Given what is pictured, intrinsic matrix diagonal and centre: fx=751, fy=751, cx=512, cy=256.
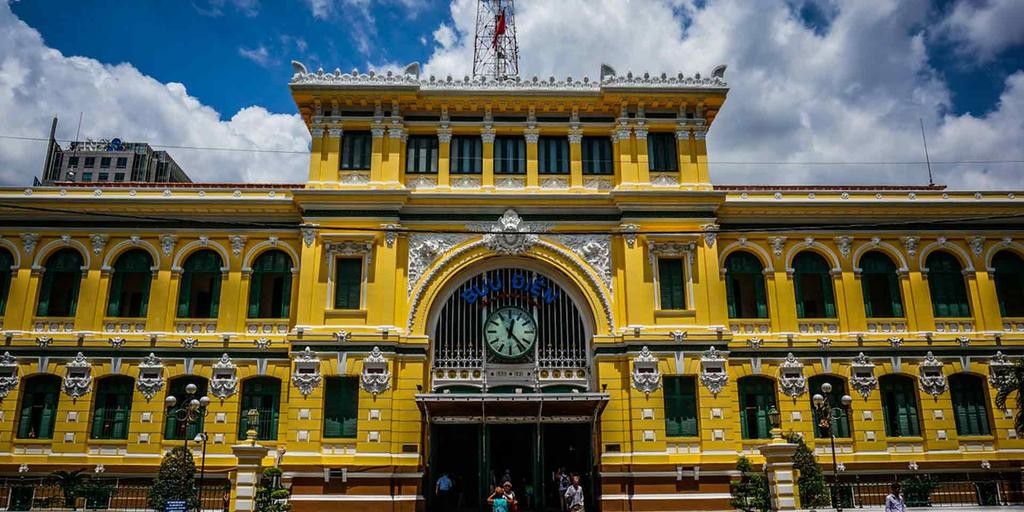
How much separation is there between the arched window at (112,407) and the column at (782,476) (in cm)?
2489

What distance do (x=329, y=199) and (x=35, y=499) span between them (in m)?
15.2

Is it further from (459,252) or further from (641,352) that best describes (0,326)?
(641,352)

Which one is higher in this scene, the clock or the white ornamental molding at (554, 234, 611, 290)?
the white ornamental molding at (554, 234, 611, 290)

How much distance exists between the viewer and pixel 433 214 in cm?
3200

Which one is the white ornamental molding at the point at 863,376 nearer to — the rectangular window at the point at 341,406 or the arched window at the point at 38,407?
the rectangular window at the point at 341,406

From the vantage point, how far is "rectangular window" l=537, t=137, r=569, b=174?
108 ft

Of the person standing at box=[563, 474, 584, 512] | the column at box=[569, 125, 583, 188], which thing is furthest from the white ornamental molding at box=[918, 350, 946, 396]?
the person standing at box=[563, 474, 584, 512]

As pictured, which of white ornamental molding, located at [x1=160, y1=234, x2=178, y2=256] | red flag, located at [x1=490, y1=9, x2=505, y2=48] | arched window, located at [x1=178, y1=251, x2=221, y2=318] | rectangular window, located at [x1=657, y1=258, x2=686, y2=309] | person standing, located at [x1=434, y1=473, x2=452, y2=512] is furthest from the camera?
red flag, located at [x1=490, y1=9, x2=505, y2=48]

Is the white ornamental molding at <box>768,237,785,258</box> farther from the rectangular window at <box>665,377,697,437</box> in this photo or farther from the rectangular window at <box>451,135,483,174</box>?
the rectangular window at <box>451,135,483,174</box>

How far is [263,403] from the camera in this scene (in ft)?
102

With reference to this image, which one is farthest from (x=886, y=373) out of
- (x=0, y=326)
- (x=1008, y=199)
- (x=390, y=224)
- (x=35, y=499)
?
(x=0, y=326)

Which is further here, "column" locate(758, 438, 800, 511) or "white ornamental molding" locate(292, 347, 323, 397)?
"white ornamental molding" locate(292, 347, 323, 397)

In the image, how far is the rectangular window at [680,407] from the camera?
29.8 m

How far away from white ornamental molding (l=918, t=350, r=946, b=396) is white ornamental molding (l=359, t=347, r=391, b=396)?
2219 cm
